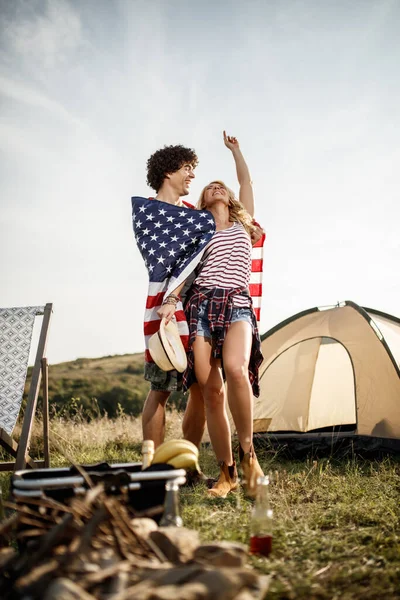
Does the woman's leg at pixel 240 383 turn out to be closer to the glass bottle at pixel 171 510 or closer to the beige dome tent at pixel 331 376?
the glass bottle at pixel 171 510

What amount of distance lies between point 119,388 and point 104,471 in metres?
16.8

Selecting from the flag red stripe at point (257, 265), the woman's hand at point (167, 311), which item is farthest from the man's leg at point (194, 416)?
the flag red stripe at point (257, 265)

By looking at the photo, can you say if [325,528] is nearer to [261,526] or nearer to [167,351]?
[261,526]

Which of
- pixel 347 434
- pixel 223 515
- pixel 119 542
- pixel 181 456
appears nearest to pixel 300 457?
pixel 347 434

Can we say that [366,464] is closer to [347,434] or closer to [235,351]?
[347,434]

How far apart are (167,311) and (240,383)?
0.66 metres

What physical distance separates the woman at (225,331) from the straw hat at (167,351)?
171 millimetres

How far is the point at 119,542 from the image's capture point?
4.74 ft

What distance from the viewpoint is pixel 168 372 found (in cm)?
369

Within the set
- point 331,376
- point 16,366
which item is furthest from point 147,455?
point 331,376

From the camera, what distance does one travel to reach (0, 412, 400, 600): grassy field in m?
1.79

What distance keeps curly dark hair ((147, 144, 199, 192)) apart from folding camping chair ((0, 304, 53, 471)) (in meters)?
1.25

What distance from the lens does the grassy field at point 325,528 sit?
5.86 ft

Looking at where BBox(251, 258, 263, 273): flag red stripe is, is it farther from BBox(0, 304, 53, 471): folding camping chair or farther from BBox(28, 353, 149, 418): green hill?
BBox(28, 353, 149, 418): green hill
